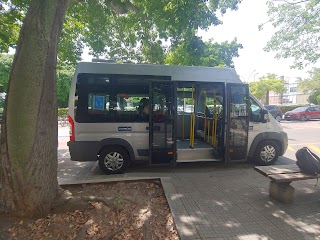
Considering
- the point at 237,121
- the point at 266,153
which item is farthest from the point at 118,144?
the point at 266,153

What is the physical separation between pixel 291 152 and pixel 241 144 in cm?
346

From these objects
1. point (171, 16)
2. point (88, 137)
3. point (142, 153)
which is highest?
point (171, 16)

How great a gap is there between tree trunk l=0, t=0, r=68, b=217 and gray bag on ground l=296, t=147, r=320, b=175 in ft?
13.3

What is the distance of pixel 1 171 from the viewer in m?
2.95

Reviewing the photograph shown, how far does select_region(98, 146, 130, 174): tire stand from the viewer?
546 cm

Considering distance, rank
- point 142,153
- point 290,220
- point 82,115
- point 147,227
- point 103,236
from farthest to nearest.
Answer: point 142,153 < point 82,115 < point 290,220 < point 147,227 < point 103,236

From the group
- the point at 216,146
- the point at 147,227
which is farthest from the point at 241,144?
the point at 147,227

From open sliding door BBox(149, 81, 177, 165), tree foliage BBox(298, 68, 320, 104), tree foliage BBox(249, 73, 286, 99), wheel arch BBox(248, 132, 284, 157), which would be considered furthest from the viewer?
tree foliage BBox(249, 73, 286, 99)

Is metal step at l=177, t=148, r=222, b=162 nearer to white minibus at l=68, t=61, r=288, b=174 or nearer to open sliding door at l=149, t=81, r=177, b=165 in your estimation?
white minibus at l=68, t=61, r=288, b=174

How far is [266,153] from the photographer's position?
616 centimetres

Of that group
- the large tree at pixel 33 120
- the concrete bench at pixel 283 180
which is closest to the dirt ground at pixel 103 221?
the large tree at pixel 33 120

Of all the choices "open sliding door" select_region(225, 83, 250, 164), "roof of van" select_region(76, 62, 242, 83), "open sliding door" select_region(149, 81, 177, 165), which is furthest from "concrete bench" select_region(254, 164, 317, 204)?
"roof of van" select_region(76, 62, 242, 83)

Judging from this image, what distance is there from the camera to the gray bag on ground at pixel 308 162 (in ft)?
12.3

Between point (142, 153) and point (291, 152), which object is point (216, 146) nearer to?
point (142, 153)
